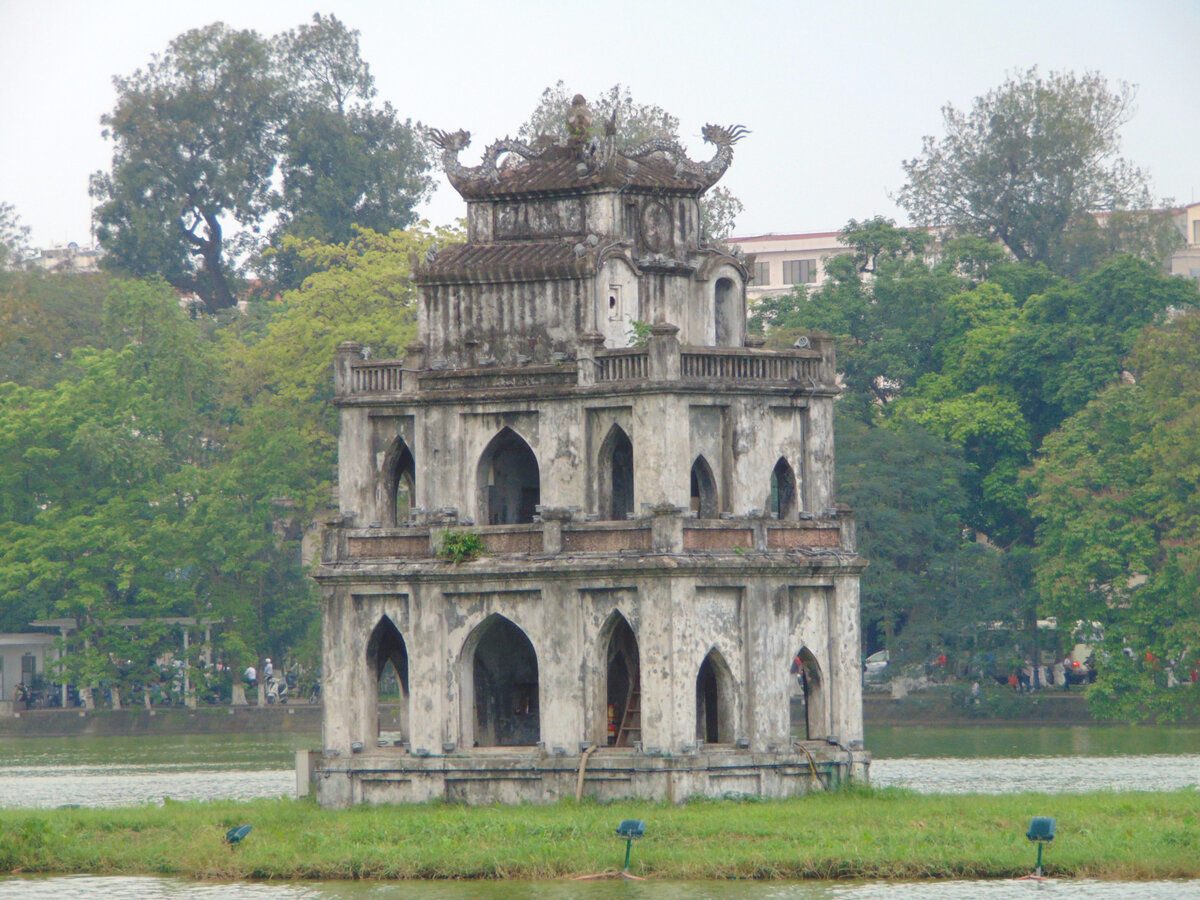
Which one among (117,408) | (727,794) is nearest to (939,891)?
(727,794)

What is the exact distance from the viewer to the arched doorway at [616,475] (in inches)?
1590

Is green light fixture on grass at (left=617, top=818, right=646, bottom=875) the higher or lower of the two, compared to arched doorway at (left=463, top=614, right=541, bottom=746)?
lower

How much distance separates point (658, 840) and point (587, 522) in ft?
19.8

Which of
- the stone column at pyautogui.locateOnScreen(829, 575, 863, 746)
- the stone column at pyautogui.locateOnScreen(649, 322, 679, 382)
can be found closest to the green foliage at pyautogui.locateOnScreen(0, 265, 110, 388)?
the stone column at pyautogui.locateOnScreen(649, 322, 679, 382)

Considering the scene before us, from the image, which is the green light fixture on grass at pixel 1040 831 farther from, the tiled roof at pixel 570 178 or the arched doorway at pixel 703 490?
the tiled roof at pixel 570 178

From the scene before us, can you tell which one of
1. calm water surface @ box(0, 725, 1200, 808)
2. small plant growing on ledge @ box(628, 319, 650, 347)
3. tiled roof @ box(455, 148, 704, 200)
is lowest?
calm water surface @ box(0, 725, 1200, 808)

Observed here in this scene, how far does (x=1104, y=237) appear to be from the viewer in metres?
86.5

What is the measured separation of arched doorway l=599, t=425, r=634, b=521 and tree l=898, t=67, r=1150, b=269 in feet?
161

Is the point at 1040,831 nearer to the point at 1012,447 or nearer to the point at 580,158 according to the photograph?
the point at 580,158

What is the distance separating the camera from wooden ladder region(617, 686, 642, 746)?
4031 centimetres

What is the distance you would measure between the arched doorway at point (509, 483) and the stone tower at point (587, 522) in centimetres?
5

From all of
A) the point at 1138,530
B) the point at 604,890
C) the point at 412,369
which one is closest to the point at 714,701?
the point at 412,369

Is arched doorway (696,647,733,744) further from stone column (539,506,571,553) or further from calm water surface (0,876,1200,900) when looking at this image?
calm water surface (0,876,1200,900)

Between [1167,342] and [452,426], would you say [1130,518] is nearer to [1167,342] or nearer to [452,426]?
[1167,342]
